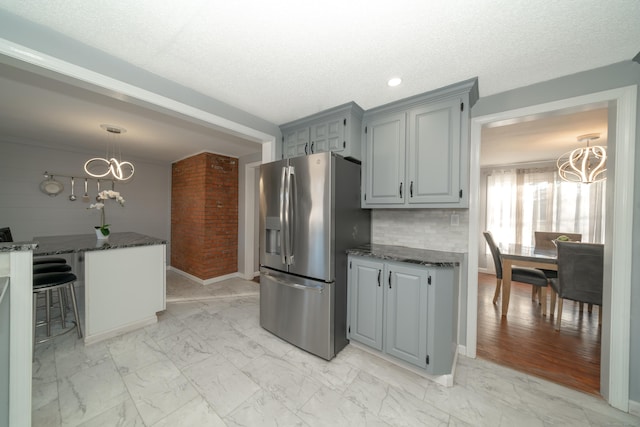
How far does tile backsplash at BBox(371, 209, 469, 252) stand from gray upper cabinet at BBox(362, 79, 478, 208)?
0.33 m

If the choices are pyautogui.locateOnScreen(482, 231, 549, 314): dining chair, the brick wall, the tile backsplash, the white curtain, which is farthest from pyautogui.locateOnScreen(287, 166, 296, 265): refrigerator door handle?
the white curtain

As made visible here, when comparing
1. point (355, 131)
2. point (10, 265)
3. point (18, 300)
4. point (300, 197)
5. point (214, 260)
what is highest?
point (355, 131)

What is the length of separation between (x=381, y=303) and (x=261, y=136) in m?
2.13

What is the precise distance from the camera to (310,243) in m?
2.02

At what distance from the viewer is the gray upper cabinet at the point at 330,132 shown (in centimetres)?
220

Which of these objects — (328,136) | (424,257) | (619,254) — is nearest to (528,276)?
(619,254)

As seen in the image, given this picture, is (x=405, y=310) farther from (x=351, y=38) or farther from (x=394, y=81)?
(x=351, y=38)

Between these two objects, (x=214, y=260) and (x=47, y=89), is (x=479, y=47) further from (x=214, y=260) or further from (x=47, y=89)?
(x=214, y=260)

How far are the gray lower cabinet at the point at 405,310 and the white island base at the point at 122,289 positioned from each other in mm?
2244

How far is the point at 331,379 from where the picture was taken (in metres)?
1.76

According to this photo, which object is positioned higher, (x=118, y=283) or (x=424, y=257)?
(x=424, y=257)

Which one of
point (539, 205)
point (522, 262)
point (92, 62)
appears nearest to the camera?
point (92, 62)

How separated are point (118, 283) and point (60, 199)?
2970mm

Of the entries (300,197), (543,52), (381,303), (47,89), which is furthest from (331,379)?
(47,89)
